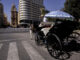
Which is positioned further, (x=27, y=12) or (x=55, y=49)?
(x=27, y=12)

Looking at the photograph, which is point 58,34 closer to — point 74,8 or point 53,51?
point 53,51

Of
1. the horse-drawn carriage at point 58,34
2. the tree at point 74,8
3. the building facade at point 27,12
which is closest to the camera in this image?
the horse-drawn carriage at point 58,34

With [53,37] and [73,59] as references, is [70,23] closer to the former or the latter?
[53,37]

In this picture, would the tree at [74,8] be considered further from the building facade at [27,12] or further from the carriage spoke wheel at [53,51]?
the building facade at [27,12]

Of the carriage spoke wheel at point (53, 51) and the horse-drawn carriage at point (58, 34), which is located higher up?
the horse-drawn carriage at point (58, 34)

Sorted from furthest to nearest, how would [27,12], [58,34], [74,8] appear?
[27,12]
[74,8]
[58,34]

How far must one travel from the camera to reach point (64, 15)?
6742 millimetres

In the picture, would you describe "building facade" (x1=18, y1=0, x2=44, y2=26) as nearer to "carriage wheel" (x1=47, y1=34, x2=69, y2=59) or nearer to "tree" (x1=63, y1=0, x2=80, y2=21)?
"tree" (x1=63, y1=0, x2=80, y2=21)

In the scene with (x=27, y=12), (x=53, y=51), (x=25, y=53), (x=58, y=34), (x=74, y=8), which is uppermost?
(x=74, y=8)

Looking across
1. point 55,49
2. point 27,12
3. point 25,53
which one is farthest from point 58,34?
point 27,12

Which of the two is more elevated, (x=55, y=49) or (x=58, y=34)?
(x=58, y=34)

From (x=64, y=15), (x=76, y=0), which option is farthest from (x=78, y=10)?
(x=64, y=15)

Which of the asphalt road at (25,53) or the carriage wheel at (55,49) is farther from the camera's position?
the carriage wheel at (55,49)

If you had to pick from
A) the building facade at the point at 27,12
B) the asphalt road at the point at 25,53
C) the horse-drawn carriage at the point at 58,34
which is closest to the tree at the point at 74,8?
the asphalt road at the point at 25,53
